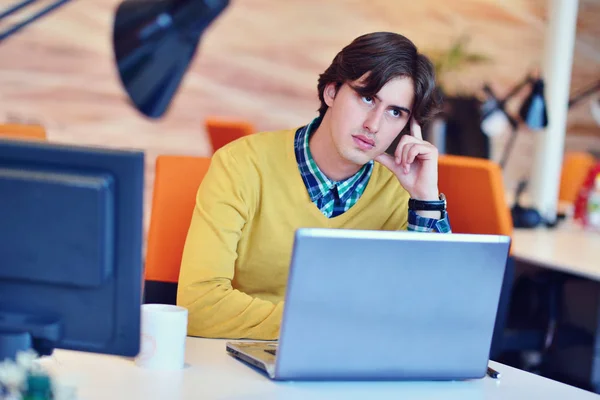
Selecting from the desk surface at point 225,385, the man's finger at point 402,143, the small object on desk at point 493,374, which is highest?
the man's finger at point 402,143

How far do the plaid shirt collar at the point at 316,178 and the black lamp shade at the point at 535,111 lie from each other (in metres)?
1.82

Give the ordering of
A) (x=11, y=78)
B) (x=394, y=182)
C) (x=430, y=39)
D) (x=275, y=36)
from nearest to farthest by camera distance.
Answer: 1. (x=394, y=182)
2. (x=11, y=78)
3. (x=275, y=36)
4. (x=430, y=39)

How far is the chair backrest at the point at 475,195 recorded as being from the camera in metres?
2.56

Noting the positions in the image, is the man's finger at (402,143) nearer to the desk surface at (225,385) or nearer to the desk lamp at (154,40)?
the desk surface at (225,385)

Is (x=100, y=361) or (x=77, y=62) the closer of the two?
(x=100, y=361)

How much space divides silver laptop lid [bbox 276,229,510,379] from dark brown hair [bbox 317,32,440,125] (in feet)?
2.06

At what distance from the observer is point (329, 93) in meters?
2.09

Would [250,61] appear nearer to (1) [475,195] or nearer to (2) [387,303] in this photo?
(1) [475,195]

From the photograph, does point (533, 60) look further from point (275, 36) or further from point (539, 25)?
point (275, 36)

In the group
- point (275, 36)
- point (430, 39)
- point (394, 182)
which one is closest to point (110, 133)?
point (275, 36)

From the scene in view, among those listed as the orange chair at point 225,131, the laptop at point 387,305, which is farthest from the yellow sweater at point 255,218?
the orange chair at point 225,131

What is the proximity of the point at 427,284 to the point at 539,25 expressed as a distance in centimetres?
548

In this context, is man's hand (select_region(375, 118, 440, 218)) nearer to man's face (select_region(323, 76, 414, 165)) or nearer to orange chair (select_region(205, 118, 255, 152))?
man's face (select_region(323, 76, 414, 165))

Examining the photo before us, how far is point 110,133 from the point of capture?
536 centimetres
